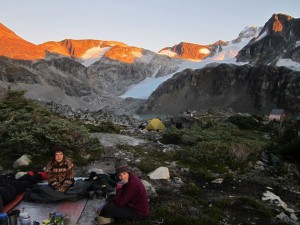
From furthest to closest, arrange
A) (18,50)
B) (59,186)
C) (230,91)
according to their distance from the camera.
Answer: (18,50)
(230,91)
(59,186)

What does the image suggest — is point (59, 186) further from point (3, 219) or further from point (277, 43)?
point (277, 43)

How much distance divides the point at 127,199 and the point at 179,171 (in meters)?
5.66

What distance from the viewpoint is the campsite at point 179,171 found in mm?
7945

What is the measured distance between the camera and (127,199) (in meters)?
7.00

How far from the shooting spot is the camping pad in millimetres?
6988

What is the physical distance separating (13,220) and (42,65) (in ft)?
489

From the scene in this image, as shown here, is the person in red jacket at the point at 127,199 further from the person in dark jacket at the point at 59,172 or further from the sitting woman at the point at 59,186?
the person in dark jacket at the point at 59,172

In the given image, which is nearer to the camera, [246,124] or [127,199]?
[127,199]

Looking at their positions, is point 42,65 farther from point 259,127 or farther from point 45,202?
point 45,202

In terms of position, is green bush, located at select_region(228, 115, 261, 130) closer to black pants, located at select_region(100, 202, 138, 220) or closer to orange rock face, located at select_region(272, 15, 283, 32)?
black pants, located at select_region(100, 202, 138, 220)

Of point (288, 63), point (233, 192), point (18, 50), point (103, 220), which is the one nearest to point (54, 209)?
point (103, 220)

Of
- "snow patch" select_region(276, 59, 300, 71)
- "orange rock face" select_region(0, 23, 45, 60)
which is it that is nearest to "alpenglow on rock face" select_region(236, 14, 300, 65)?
"snow patch" select_region(276, 59, 300, 71)

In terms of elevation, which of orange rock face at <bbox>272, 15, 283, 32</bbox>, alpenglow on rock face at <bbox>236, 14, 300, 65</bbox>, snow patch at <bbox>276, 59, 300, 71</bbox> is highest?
orange rock face at <bbox>272, 15, 283, 32</bbox>

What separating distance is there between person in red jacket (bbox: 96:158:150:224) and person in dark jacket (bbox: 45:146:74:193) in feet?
4.70
